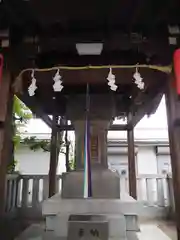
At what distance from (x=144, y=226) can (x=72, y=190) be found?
2209mm

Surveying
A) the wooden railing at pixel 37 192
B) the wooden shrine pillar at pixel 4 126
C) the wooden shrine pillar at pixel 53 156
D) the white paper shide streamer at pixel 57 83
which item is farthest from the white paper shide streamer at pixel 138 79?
the wooden railing at pixel 37 192

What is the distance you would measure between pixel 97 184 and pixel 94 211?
65 cm

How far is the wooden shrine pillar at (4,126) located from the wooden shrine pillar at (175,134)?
77.9 inches

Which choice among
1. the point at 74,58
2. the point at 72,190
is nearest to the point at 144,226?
the point at 72,190

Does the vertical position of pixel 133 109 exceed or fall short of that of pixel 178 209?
it exceeds it

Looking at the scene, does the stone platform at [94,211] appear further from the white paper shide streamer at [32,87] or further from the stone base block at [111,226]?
the white paper shide streamer at [32,87]

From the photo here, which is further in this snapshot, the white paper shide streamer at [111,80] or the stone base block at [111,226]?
the stone base block at [111,226]

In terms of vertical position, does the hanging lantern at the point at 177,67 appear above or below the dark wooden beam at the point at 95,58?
below

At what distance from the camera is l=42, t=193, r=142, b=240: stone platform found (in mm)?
3947

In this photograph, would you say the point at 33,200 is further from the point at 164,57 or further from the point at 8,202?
the point at 164,57

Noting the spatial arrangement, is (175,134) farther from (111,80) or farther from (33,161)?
(33,161)

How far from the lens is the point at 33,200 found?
22.1 feet

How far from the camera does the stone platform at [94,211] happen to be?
3947mm

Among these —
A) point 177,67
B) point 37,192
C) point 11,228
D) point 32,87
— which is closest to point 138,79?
point 177,67
